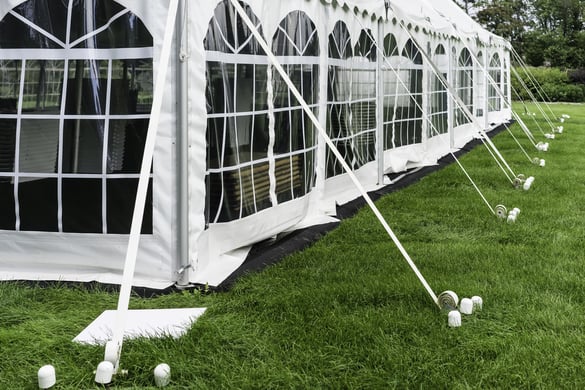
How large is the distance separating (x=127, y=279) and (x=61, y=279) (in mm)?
1338

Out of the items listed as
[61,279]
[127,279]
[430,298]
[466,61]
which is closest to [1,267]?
[61,279]

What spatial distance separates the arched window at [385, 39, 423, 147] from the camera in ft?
27.7

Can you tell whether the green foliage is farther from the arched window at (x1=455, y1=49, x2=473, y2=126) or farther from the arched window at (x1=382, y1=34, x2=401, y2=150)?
the arched window at (x1=382, y1=34, x2=401, y2=150)

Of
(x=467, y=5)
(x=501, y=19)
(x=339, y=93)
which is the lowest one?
(x=339, y=93)

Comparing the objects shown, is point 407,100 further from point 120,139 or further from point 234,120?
point 120,139

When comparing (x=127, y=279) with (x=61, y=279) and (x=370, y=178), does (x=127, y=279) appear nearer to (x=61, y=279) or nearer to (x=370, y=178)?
(x=61, y=279)

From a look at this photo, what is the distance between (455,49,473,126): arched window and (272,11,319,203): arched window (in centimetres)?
679

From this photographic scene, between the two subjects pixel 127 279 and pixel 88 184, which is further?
pixel 88 184

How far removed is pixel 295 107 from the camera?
521 centimetres

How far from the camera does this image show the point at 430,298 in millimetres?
3498

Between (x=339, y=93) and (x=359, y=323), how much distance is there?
3.66 m

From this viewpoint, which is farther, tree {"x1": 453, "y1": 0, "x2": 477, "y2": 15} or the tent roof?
tree {"x1": 453, "y1": 0, "x2": 477, "y2": 15}

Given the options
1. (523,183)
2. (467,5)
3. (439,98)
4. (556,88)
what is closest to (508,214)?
(523,183)

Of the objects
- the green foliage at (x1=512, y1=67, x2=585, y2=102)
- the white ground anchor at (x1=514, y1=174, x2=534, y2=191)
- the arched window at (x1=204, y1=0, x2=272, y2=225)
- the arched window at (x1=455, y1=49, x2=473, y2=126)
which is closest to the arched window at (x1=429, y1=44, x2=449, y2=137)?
the arched window at (x1=455, y1=49, x2=473, y2=126)
